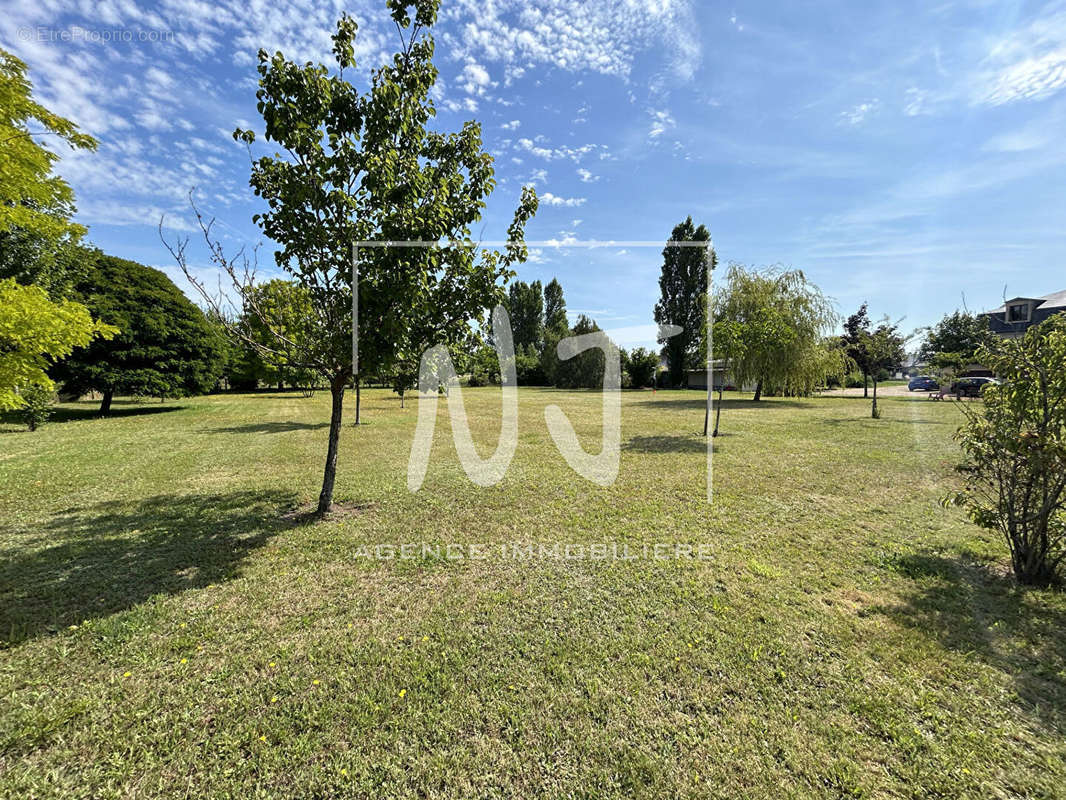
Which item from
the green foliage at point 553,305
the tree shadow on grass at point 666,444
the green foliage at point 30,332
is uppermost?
the green foliage at point 553,305

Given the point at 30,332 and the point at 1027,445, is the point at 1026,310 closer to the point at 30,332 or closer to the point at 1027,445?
the point at 1027,445

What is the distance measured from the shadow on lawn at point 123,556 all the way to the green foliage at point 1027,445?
25.6 ft

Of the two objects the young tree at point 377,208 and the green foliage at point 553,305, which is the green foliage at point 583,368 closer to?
the green foliage at point 553,305

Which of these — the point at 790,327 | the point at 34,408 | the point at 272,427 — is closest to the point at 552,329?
the point at 790,327

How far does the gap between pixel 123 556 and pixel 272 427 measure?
11.0 metres

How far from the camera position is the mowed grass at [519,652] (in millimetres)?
2145

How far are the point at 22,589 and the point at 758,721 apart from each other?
638cm

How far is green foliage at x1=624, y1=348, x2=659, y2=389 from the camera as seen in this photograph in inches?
1646

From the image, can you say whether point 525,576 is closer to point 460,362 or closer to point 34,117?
point 460,362

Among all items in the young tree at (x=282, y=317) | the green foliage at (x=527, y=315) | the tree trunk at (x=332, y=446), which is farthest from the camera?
the green foliage at (x=527, y=315)

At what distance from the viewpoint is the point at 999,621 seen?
338cm

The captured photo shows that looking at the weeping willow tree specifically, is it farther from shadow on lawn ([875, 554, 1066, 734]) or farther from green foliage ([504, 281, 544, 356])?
green foliage ([504, 281, 544, 356])

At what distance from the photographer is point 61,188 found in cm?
661

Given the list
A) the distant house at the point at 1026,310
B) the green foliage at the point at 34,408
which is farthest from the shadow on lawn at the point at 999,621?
the distant house at the point at 1026,310
